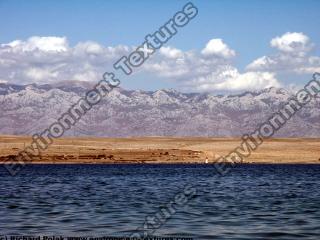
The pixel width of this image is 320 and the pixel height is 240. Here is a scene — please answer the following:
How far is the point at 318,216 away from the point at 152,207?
1002 cm

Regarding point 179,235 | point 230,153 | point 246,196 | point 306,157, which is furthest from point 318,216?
point 230,153

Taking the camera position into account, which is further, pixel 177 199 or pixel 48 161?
pixel 48 161

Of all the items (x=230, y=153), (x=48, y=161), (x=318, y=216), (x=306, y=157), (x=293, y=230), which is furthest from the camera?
(x=230, y=153)

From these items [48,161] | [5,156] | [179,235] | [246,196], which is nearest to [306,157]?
[48,161]

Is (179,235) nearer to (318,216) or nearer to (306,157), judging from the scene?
(318,216)

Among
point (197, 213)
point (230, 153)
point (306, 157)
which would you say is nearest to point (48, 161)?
point (230, 153)

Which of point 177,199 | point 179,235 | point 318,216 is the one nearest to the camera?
point 179,235

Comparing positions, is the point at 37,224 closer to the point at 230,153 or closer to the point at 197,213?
the point at 197,213

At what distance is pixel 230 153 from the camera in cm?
16262

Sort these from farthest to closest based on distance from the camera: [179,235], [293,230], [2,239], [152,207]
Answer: [152,207] < [293,230] < [179,235] < [2,239]

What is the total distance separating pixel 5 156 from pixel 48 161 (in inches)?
417

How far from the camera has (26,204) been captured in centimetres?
3609

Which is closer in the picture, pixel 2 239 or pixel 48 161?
pixel 2 239

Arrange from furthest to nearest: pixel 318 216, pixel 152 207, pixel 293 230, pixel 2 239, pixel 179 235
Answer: pixel 152 207 → pixel 318 216 → pixel 293 230 → pixel 179 235 → pixel 2 239
